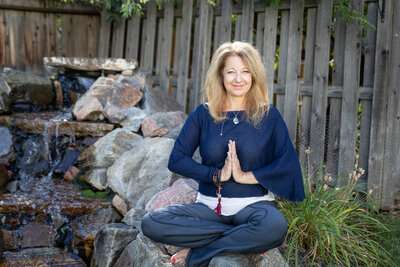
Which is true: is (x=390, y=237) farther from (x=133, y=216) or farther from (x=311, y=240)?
(x=133, y=216)

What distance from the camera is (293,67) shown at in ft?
14.7

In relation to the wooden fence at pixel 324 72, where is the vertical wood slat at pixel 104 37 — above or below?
above

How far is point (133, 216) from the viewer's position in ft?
11.3

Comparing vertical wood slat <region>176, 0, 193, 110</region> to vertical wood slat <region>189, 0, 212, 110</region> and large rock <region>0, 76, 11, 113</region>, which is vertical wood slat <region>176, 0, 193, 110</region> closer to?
vertical wood slat <region>189, 0, 212, 110</region>

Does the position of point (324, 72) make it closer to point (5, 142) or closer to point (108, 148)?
point (108, 148)

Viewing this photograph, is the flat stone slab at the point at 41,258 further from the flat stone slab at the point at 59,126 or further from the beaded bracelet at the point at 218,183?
the flat stone slab at the point at 59,126

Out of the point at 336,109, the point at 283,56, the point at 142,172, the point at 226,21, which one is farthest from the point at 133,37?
the point at 336,109

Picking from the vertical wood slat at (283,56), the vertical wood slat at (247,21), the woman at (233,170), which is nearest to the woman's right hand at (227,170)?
the woman at (233,170)

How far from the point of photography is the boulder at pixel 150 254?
2.67 metres

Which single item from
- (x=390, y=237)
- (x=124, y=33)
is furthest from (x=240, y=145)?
(x=124, y=33)

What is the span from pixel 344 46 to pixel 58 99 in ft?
14.1

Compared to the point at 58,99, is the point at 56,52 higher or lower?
higher

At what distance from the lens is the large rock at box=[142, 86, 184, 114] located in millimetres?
5615

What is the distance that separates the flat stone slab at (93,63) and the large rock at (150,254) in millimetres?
3859
